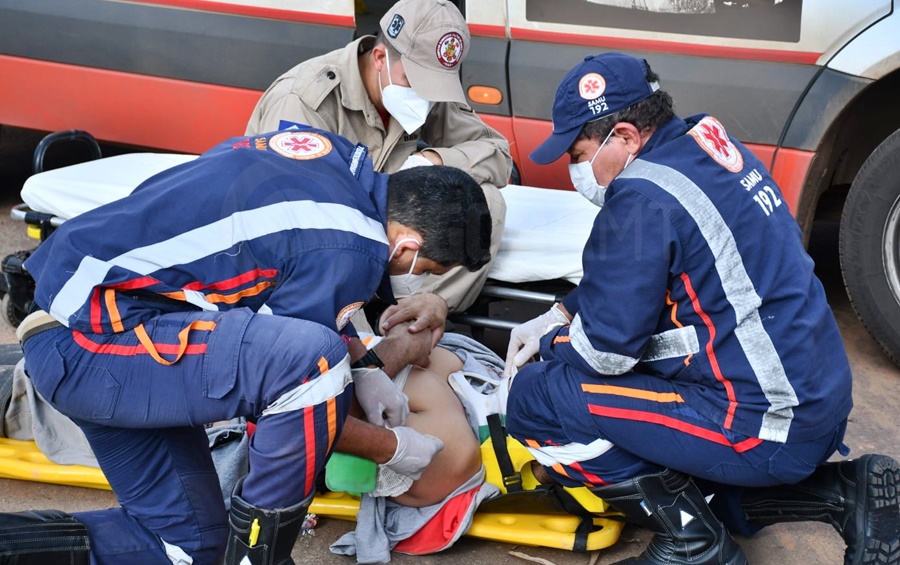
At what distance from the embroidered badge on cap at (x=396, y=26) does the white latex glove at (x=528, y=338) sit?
3.60ft

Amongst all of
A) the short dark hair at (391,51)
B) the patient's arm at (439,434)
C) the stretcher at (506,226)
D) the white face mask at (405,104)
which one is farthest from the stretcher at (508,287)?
the short dark hair at (391,51)

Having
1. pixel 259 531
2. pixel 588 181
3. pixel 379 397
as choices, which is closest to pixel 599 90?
pixel 588 181

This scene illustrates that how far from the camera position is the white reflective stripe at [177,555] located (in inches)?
96.6

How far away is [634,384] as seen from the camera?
2.55 meters

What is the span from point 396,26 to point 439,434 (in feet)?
4.69

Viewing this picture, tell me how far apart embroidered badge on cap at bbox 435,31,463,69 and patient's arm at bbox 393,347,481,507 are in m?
1.09

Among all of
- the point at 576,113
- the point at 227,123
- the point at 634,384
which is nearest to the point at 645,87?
the point at 576,113

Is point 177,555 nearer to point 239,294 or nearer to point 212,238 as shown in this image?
point 239,294

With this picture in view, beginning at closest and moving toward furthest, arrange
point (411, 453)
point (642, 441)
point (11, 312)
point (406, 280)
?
1. point (406, 280)
2. point (642, 441)
3. point (411, 453)
4. point (11, 312)

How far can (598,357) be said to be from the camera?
2.50 metres

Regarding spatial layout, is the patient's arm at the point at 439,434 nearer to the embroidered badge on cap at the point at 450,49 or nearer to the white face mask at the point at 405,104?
the white face mask at the point at 405,104

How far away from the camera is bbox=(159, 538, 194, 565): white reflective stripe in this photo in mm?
2453

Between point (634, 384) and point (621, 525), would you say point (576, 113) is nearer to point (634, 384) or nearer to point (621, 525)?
point (634, 384)

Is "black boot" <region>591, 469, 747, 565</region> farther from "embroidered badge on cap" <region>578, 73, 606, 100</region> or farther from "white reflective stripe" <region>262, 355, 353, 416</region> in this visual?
"embroidered badge on cap" <region>578, 73, 606, 100</region>
